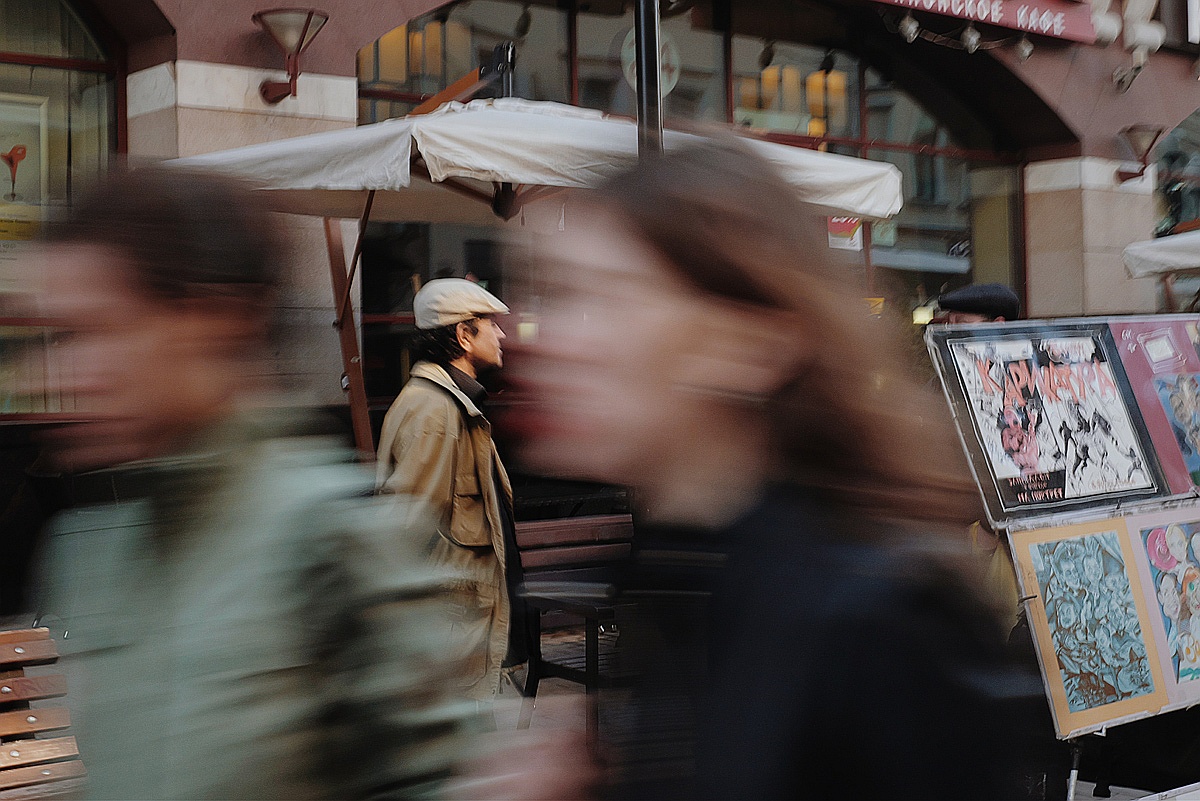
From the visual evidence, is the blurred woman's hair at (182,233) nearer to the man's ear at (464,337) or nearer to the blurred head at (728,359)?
the blurred head at (728,359)

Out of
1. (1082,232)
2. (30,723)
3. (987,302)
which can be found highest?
(1082,232)

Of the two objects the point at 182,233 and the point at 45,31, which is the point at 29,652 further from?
the point at 45,31

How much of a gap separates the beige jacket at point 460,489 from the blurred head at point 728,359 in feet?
10.0

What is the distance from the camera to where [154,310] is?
5.82 ft

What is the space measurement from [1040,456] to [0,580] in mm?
5504

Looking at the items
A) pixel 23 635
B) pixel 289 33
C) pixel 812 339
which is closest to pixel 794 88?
pixel 289 33

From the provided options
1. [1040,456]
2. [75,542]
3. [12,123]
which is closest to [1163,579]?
[1040,456]

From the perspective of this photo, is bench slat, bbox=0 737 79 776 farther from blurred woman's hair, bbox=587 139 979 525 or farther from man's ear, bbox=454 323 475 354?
blurred woman's hair, bbox=587 139 979 525

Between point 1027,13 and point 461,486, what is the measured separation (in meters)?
8.13

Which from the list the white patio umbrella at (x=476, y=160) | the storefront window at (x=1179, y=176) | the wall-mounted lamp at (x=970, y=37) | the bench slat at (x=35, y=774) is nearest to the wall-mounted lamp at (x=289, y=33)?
the white patio umbrella at (x=476, y=160)

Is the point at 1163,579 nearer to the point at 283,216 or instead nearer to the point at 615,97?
the point at 283,216

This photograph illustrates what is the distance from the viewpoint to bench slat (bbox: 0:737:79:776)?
370 centimetres

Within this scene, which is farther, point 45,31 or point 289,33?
point 45,31

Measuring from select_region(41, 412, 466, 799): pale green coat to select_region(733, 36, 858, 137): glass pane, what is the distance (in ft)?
29.3
